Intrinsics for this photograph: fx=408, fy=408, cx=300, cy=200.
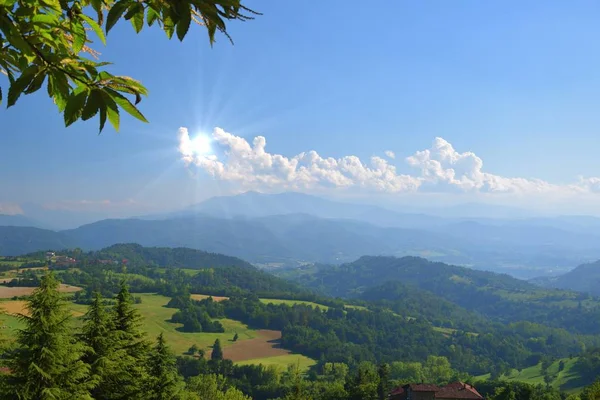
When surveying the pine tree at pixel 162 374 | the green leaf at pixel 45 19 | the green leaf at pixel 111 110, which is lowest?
the pine tree at pixel 162 374

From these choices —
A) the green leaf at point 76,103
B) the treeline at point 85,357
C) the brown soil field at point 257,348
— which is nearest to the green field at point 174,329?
the brown soil field at point 257,348

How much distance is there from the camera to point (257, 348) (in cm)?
11725

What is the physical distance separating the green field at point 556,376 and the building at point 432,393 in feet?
166

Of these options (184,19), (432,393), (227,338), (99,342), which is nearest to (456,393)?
(432,393)

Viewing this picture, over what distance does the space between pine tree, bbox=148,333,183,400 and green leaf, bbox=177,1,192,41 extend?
18937 mm

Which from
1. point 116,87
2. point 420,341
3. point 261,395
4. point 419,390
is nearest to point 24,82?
point 116,87

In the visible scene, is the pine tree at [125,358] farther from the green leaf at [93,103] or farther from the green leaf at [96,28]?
the green leaf at [93,103]

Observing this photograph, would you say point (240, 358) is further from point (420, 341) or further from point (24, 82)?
point (24, 82)

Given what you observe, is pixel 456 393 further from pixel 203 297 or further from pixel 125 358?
pixel 203 297

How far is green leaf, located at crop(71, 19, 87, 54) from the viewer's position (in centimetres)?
197

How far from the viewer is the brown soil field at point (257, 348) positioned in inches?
4151

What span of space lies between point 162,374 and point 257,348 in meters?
105

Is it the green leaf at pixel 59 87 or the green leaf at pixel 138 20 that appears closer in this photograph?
the green leaf at pixel 59 87

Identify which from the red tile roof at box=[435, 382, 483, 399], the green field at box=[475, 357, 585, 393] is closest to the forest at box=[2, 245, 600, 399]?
the green field at box=[475, 357, 585, 393]
